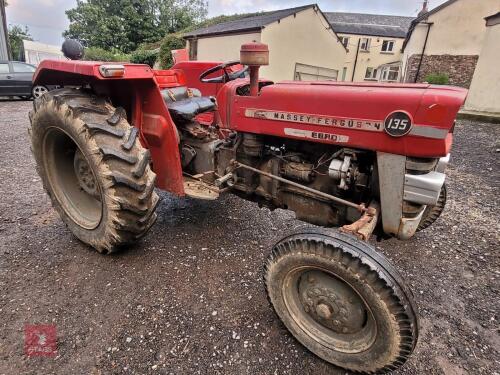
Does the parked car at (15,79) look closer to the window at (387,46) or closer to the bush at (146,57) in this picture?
the bush at (146,57)

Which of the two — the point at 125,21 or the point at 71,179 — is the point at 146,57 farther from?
the point at 71,179

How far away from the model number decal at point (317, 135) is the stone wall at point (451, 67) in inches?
665

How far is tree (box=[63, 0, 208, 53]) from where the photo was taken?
88.0 feet

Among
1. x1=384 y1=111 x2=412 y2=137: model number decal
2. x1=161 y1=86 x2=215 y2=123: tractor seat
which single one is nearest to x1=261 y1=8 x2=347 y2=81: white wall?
x1=161 y1=86 x2=215 y2=123: tractor seat

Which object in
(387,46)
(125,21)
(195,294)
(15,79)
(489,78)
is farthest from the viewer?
(387,46)

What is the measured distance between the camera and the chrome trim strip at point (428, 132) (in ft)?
5.23

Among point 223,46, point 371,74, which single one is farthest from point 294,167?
point 371,74

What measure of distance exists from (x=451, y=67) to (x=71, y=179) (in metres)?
18.2

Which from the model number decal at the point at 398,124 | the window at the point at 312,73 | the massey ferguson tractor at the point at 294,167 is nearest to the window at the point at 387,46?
the window at the point at 312,73

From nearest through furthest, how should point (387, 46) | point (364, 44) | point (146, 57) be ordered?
point (146, 57)
point (364, 44)
point (387, 46)

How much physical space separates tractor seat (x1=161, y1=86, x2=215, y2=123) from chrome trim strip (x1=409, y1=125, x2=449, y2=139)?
1.67 meters

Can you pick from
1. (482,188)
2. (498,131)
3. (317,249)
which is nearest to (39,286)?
(317,249)

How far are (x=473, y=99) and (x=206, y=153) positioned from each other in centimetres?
1124

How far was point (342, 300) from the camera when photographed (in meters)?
1.66
